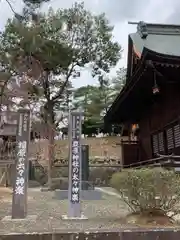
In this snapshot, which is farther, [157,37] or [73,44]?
[73,44]

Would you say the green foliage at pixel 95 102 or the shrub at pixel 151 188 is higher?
the green foliage at pixel 95 102

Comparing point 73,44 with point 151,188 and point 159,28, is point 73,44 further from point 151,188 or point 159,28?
point 151,188

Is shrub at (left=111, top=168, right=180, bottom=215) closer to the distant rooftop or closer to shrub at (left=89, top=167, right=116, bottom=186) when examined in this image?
the distant rooftop

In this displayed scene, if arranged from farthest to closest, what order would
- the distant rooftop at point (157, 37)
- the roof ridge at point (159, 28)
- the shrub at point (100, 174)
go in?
the shrub at point (100, 174)
the roof ridge at point (159, 28)
the distant rooftop at point (157, 37)

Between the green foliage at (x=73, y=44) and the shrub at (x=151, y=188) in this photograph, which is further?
the green foliage at (x=73, y=44)

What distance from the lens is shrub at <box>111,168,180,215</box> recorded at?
529 cm

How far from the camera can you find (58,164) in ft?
71.0

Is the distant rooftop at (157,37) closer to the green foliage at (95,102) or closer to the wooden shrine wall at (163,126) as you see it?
the wooden shrine wall at (163,126)

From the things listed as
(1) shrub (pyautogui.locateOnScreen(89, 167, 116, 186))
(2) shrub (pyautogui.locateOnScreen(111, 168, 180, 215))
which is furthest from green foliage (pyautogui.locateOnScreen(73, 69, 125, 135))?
(2) shrub (pyautogui.locateOnScreen(111, 168, 180, 215))

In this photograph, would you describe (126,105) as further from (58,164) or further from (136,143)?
(58,164)

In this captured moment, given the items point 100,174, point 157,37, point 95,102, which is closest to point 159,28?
point 157,37

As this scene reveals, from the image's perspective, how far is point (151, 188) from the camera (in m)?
5.24

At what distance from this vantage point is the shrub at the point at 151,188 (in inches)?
208

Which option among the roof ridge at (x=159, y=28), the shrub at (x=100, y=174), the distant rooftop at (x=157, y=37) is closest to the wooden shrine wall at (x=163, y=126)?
the distant rooftop at (x=157, y=37)
